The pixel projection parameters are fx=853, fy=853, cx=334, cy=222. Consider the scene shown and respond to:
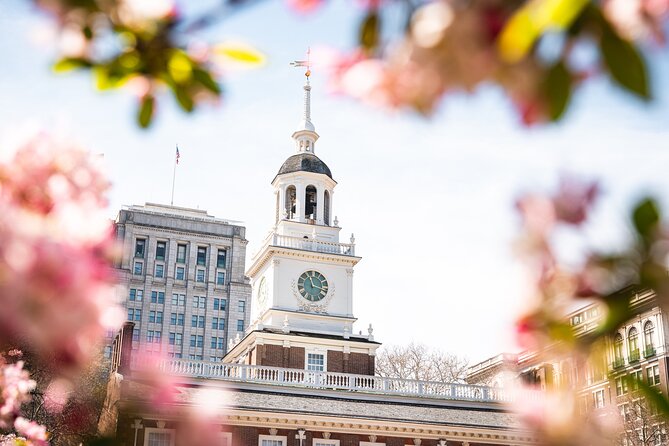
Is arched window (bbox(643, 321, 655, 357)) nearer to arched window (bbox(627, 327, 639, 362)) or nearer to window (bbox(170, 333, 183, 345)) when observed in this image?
arched window (bbox(627, 327, 639, 362))

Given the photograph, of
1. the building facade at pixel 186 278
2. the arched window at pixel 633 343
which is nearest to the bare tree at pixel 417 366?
the arched window at pixel 633 343

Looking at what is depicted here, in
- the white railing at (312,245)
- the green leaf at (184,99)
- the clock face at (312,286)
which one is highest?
the white railing at (312,245)

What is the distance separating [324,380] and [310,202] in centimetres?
1118

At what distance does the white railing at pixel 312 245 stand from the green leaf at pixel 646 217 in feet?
136

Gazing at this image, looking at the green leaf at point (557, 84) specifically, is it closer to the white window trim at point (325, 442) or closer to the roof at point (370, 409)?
the roof at point (370, 409)

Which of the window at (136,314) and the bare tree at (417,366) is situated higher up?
the window at (136,314)

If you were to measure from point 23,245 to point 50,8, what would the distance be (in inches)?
24.0

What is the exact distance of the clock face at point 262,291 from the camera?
44625 mm

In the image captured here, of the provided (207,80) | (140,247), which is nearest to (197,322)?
(140,247)

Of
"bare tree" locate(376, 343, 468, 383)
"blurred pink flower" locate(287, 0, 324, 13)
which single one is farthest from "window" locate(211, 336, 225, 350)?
"blurred pink flower" locate(287, 0, 324, 13)

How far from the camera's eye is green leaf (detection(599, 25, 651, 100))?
1728 mm

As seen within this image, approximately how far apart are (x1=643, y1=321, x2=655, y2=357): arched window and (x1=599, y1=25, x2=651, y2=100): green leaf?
58628mm

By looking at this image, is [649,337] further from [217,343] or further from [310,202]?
[217,343]

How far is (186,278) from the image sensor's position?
122m
